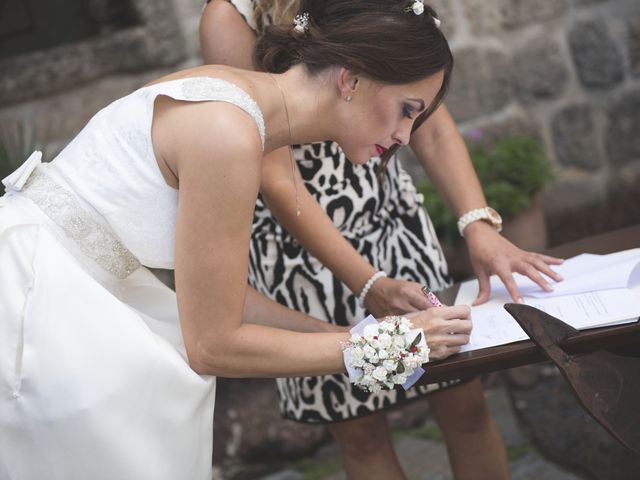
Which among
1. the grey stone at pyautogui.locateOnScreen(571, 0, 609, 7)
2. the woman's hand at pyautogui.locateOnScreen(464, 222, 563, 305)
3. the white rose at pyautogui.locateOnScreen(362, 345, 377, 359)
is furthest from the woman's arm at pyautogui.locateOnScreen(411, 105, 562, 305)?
the grey stone at pyautogui.locateOnScreen(571, 0, 609, 7)

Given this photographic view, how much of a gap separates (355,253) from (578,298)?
55 centimetres

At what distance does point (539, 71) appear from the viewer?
454 cm

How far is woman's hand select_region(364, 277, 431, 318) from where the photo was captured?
7.08 ft

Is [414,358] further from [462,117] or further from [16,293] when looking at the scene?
[462,117]

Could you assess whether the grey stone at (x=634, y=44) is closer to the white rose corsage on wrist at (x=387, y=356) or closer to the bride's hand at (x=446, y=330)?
the bride's hand at (x=446, y=330)

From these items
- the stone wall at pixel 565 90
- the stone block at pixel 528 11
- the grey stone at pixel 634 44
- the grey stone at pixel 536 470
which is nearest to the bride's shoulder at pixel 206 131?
the grey stone at pixel 536 470

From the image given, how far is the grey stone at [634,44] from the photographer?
14.7 ft

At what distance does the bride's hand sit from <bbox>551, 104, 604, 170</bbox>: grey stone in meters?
2.95

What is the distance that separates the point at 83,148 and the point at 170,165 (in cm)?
25

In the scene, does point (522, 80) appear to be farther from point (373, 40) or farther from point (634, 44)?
point (373, 40)

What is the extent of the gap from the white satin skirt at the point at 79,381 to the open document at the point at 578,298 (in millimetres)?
604

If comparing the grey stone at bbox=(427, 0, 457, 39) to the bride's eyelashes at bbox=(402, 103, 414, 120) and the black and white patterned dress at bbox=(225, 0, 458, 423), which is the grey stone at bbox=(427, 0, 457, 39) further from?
the bride's eyelashes at bbox=(402, 103, 414, 120)

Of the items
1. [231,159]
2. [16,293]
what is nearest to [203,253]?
[231,159]

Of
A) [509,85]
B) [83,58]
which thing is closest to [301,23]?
[83,58]
